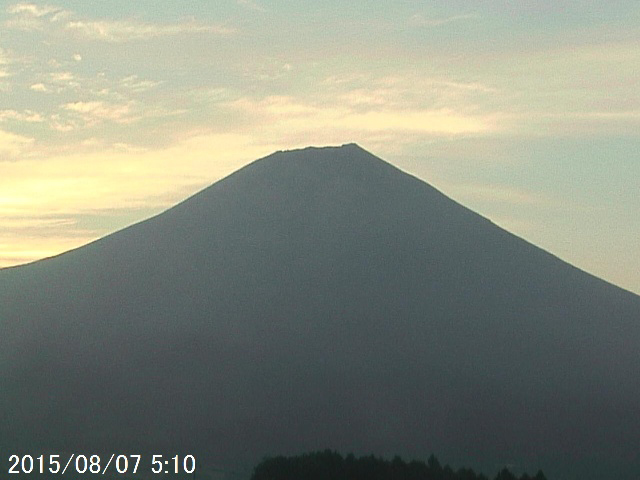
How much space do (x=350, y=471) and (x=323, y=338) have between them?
57883mm

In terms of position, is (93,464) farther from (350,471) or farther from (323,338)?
(350,471)

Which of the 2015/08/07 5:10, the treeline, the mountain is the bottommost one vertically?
the treeline

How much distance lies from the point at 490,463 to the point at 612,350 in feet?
82.7

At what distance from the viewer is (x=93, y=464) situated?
76.8 meters

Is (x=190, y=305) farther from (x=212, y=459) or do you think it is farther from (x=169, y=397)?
(x=212, y=459)

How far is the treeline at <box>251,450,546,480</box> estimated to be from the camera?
44.8 metres

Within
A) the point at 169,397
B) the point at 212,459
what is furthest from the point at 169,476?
the point at 169,397

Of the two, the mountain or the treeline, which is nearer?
the treeline

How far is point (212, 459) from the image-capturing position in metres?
84.1

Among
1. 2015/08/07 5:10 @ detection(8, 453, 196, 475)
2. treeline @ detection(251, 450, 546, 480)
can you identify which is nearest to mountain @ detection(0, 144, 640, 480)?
2015/08/07 5:10 @ detection(8, 453, 196, 475)

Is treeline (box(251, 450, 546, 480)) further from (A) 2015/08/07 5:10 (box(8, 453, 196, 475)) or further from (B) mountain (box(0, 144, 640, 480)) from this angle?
(B) mountain (box(0, 144, 640, 480))

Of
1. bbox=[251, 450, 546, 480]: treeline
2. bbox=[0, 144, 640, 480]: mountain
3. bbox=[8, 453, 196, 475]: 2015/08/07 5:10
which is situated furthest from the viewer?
bbox=[0, 144, 640, 480]: mountain

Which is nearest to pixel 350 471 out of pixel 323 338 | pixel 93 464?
pixel 93 464

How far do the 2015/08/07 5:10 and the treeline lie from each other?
2793 cm
